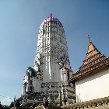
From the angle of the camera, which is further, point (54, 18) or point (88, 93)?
point (54, 18)

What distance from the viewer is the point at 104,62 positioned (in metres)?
17.1

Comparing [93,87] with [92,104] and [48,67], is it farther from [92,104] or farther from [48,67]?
[48,67]

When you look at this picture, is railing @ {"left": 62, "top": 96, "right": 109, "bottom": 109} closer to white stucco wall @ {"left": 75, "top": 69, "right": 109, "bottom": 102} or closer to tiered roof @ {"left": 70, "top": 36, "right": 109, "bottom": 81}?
white stucco wall @ {"left": 75, "top": 69, "right": 109, "bottom": 102}

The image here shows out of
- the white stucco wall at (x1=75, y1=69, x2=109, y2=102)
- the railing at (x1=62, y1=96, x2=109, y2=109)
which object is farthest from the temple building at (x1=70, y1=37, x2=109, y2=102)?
the railing at (x1=62, y1=96, x2=109, y2=109)

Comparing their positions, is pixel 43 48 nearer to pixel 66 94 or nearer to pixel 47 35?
pixel 47 35

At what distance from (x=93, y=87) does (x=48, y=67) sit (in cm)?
6451

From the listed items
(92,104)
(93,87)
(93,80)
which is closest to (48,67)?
(93,80)

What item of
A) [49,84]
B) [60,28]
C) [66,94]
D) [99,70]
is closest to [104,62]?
[99,70]

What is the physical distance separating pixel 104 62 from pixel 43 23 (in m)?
79.2

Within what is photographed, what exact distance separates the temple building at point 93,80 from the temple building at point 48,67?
47934 mm

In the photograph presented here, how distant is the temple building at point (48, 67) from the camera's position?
237ft

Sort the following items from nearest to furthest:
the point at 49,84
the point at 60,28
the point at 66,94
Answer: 1. the point at 66,94
2. the point at 49,84
3. the point at 60,28

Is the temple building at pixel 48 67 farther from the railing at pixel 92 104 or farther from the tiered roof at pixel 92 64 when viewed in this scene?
the railing at pixel 92 104

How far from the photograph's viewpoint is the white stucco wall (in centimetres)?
1653
